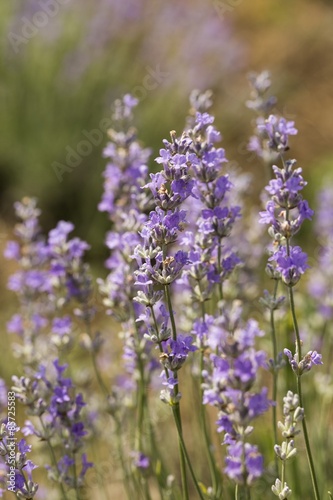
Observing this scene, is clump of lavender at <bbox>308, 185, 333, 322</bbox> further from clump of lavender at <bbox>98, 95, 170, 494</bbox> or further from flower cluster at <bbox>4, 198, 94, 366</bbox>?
flower cluster at <bbox>4, 198, 94, 366</bbox>

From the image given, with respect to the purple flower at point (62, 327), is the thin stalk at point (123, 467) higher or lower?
lower

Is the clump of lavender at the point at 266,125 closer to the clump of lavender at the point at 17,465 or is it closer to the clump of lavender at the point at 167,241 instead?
the clump of lavender at the point at 167,241

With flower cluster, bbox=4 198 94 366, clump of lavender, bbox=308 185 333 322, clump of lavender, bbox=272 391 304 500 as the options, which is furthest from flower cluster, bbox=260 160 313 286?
clump of lavender, bbox=308 185 333 322

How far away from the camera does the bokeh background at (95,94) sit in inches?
210

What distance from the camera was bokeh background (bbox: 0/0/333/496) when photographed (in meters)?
5.33

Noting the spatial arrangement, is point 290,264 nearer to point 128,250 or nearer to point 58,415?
point 128,250

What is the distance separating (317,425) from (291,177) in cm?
157

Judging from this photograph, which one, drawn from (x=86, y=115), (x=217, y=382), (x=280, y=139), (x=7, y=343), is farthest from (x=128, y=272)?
(x=86, y=115)

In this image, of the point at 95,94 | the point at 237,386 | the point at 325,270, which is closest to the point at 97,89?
the point at 95,94

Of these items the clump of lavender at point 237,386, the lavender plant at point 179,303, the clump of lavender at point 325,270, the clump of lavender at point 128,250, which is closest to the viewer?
the clump of lavender at point 237,386

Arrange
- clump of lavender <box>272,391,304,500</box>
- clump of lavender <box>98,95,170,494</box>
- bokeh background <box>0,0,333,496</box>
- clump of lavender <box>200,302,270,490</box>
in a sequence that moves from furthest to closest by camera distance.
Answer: bokeh background <box>0,0,333,496</box>, clump of lavender <box>98,95,170,494</box>, clump of lavender <box>272,391,304,500</box>, clump of lavender <box>200,302,270,490</box>

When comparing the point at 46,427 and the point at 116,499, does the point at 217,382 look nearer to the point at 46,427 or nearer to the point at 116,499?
the point at 46,427

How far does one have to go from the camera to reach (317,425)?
281cm

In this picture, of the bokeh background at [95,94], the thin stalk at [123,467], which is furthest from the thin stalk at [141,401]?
the bokeh background at [95,94]
